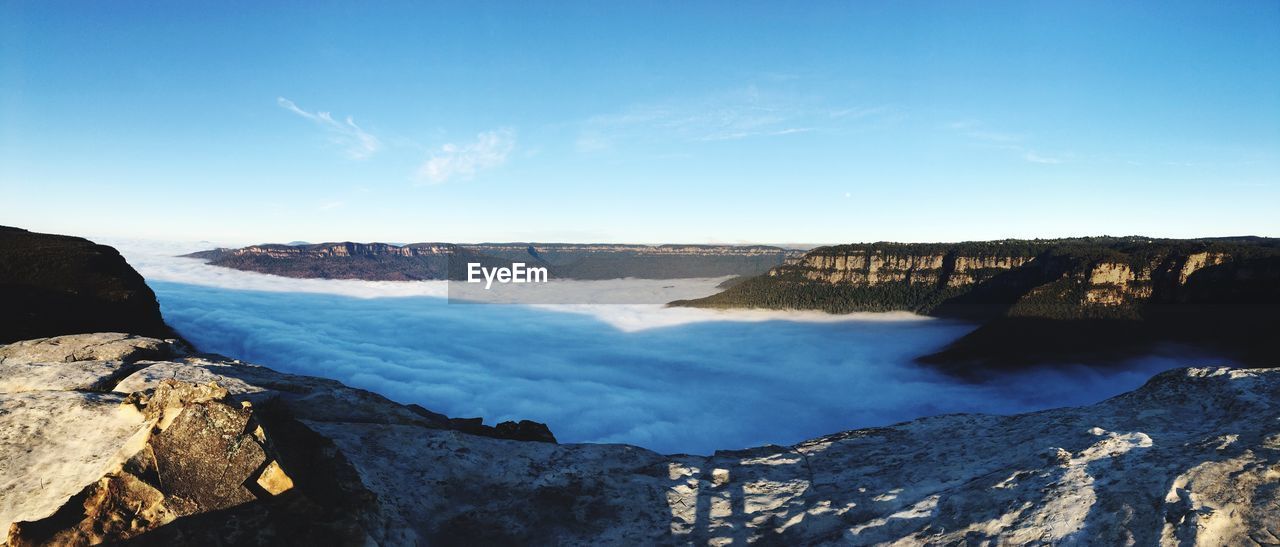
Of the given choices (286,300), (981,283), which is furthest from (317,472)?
(286,300)

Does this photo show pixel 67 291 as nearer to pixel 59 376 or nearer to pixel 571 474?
pixel 59 376

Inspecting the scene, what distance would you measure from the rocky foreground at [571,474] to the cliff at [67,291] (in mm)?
27377

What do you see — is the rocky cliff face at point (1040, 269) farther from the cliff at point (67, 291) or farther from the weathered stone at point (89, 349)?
the cliff at point (67, 291)

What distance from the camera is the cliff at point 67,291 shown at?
3706cm

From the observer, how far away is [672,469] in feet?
51.3

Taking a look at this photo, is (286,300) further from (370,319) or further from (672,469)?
(672,469)

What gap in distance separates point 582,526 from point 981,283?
173m

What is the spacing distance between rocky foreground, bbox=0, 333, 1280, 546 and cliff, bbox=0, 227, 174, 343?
1078 inches

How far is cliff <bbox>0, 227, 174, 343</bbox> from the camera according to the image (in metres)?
37.1

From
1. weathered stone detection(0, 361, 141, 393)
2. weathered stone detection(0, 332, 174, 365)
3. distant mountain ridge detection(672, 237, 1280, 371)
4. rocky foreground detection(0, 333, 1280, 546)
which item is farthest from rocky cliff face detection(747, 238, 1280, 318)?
weathered stone detection(0, 361, 141, 393)

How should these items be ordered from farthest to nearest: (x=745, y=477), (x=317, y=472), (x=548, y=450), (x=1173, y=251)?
1. (x=1173, y=251)
2. (x=548, y=450)
3. (x=745, y=477)
4. (x=317, y=472)

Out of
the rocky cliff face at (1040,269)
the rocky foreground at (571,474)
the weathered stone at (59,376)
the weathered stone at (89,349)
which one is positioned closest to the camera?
the rocky foreground at (571,474)

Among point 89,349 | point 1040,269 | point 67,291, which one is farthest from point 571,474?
point 1040,269

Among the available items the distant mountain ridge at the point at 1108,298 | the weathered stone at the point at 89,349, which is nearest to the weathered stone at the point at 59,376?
the weathered stone at the point at 89,349
